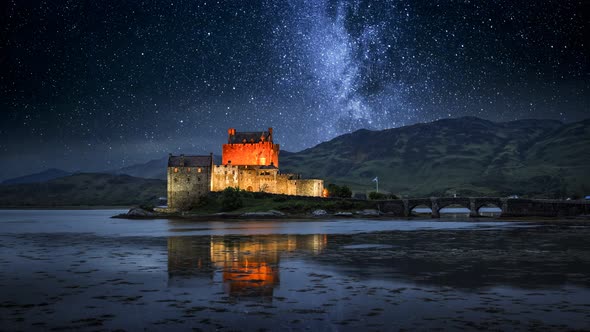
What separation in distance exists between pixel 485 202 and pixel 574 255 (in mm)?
107448

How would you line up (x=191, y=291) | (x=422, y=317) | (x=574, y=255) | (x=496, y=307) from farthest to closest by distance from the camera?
1. (x=574, y=255)
2. (x=191, y=291)
3. (x=496, y=307)
4. (x=422, y=317)

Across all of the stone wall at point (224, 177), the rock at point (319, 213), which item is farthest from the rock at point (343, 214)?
the stone wall at point (224, 177)

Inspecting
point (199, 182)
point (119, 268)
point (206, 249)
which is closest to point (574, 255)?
point (206, 249)

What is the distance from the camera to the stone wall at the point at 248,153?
14412 cm

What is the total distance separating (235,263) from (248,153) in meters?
114

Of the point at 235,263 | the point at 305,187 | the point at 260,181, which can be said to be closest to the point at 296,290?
the point at 235,263

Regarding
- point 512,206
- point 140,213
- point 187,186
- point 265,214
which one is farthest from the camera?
point 512,206

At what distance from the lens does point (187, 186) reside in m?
126

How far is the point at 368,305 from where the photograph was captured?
60.8 feet

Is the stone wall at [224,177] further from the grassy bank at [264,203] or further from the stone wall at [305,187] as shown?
the stone wall at [305,187]

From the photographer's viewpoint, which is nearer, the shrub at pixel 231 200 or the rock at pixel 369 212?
the shrub at pixel 231 200

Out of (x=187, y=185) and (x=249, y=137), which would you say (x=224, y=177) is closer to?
(x=187, y=185)

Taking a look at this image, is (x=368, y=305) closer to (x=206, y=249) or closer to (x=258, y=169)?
(x=206, y=249)

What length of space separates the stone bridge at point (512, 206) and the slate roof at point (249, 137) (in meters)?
37.1
